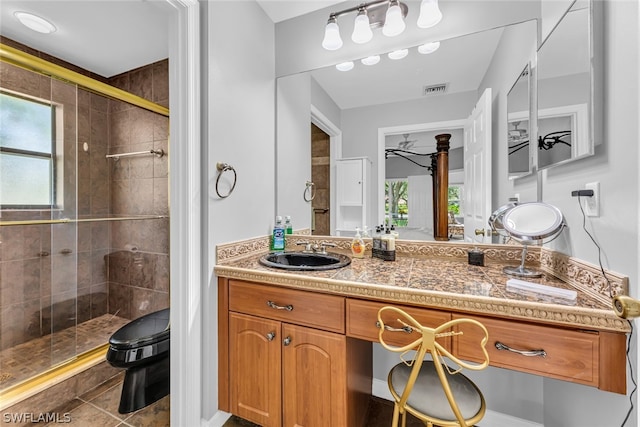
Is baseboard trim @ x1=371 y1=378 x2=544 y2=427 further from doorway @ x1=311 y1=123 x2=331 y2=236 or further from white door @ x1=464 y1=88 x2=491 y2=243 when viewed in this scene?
doorway @ x1=311 y1=123 x2=331 y2=236

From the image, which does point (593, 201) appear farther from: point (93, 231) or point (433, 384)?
point (93, 231)

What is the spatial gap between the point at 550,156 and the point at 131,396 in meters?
2.45

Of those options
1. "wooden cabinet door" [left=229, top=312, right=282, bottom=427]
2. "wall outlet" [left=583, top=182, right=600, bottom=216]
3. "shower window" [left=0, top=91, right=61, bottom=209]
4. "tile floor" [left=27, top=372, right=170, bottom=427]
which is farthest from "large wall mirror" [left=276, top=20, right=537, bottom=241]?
"shower window" [left=0, top=91, right=61, bottom=209]

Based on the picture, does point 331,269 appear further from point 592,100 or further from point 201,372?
point 592,100

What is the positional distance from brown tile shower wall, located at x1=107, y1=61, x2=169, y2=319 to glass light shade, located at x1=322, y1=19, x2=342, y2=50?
151cm

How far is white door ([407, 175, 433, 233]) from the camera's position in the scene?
1.50m

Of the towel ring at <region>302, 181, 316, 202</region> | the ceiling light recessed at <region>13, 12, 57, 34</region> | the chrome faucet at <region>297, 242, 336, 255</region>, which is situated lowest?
the chrome faucet at <region>297, 242, 336, 255</region>

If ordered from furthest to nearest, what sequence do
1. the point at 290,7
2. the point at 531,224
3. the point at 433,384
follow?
the point at 290,7
the point at 531,224
the point at 433,384

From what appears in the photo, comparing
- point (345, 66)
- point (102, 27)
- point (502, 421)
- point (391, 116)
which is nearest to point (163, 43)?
point (102, 27)

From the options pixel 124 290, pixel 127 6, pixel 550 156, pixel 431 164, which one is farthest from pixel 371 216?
pixel 124 290

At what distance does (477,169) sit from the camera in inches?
55.6

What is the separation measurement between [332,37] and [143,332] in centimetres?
213

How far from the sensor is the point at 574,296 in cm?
81

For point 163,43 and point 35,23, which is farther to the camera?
point 163,43
